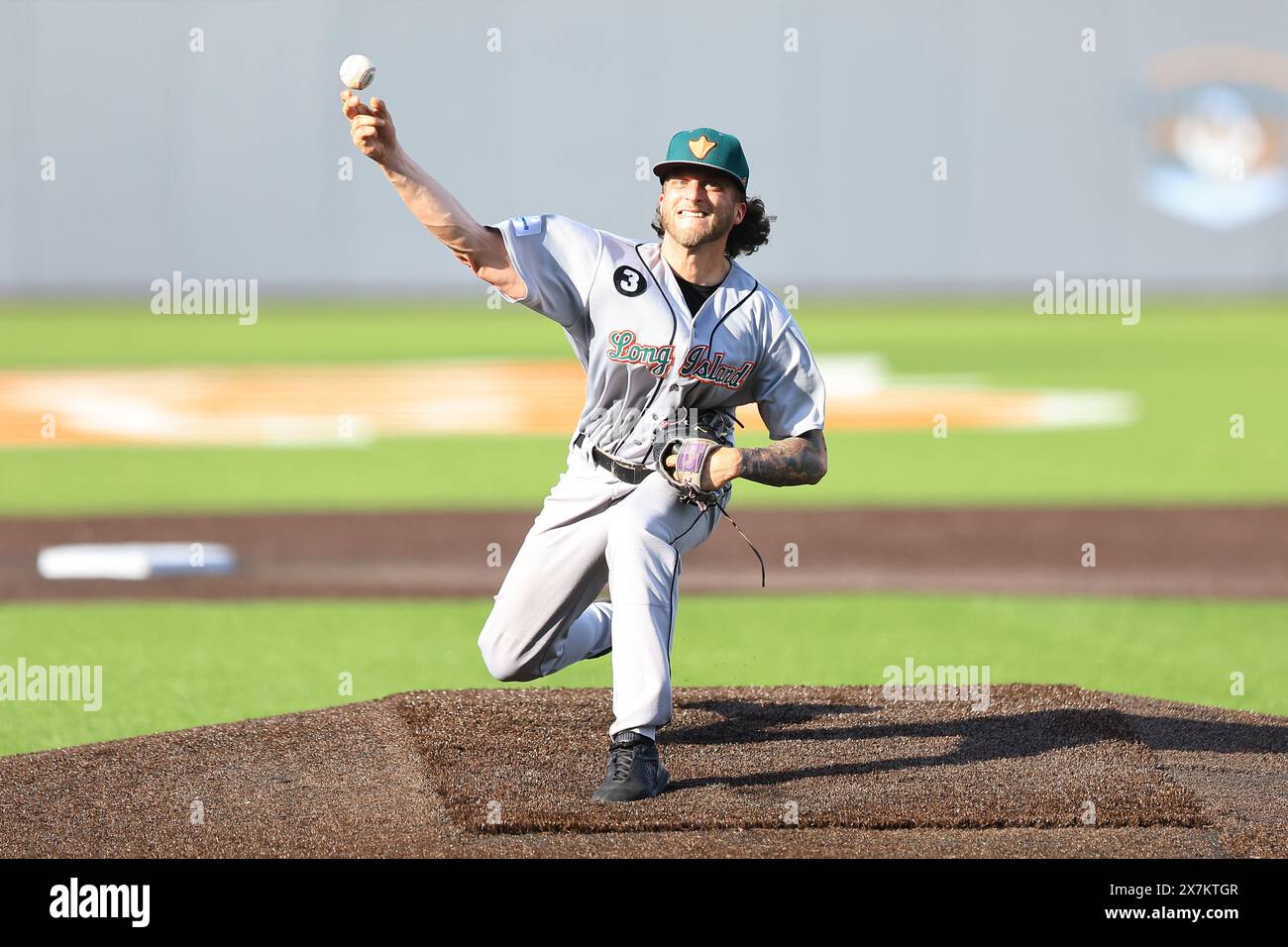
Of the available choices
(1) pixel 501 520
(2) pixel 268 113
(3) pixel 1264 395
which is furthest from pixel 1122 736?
(2) pixel 268 113

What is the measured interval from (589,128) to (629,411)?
3024cm

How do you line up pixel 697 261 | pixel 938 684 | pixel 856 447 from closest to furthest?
pixel 697 261 < pixel 938 684 < pixel 856 447

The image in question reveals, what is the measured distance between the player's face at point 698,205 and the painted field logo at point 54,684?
148 inches

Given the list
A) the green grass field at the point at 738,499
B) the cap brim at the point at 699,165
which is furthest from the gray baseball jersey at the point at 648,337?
the green grass field at the point at 738,499

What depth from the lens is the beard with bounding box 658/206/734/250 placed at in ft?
18.1

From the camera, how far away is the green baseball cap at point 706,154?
17.9ft

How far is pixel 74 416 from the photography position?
20.0 metres

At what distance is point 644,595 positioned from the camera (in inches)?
214

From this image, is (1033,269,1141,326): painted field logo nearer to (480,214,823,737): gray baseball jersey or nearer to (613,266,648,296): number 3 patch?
(480,214,823,737): gray baseball jersey

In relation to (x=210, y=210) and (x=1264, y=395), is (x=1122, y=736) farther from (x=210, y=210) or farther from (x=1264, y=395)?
(x=210, y=210)

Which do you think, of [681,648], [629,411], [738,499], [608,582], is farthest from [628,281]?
[738,499]
